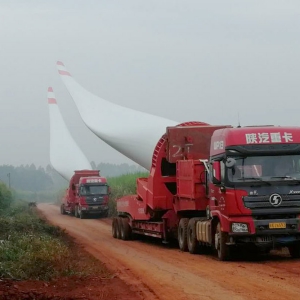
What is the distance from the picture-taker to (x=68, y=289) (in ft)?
43.4

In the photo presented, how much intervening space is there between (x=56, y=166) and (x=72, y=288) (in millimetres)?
52494

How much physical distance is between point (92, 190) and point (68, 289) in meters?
36.6

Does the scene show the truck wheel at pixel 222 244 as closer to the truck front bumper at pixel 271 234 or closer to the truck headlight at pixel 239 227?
the truck front bumper at pixel 271 234

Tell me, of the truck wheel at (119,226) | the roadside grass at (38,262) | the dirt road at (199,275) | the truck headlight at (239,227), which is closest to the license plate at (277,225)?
the truck headlight at (239,227)

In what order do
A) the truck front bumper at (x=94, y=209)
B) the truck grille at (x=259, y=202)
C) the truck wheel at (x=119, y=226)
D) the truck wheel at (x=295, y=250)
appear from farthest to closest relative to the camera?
1. the truck front bumper at (x=94, y=209)
2. the truck wheel at (x=119, y=226)
3. the truck wheel at (x=295, y=250)
4. the truck grille at (x=259, y=202)

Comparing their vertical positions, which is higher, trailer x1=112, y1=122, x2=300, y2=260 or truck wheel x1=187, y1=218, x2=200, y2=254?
trailer x1=112, y1=122, x2=300, y2=260

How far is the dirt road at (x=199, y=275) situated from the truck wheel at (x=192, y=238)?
23 centimetres

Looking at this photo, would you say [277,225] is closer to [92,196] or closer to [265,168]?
[265,168]

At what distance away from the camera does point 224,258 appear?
18594mm

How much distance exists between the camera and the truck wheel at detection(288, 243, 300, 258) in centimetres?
1894

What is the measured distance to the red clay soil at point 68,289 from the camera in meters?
11.9

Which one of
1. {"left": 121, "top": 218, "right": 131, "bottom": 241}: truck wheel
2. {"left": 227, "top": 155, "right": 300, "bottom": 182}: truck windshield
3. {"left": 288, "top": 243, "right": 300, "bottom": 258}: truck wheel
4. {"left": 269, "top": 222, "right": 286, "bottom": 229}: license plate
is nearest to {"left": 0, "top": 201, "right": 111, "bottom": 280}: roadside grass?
{"left": 227, "top": 155, "right": 300, "bottom": 182}: truck windshield

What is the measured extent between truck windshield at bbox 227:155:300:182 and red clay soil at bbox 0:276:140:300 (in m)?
4.34

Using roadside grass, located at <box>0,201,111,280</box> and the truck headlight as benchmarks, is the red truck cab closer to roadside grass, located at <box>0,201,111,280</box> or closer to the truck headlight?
the truck headlight
